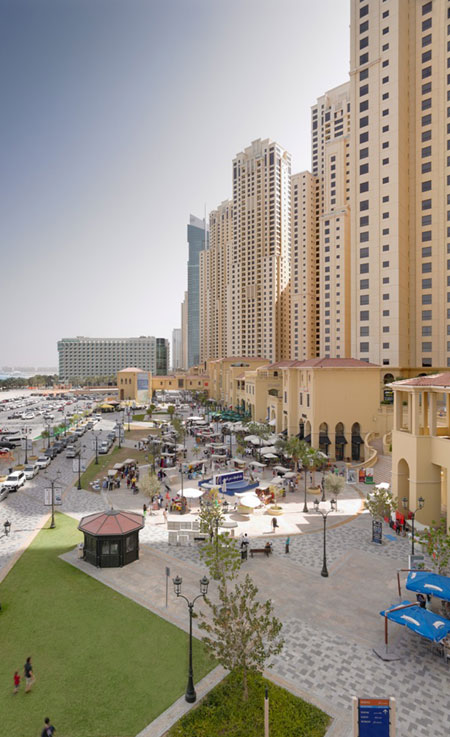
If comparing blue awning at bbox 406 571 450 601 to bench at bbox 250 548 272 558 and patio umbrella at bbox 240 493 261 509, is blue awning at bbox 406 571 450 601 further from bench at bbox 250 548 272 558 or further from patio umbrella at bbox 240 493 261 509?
patio umbrella at bbox 240 493 261 509

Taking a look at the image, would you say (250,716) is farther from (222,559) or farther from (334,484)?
(334,484)

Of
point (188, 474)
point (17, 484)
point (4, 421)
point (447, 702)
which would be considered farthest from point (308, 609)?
point (4, 421)

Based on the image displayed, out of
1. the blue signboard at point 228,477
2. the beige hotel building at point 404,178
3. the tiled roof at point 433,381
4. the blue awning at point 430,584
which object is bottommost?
the blue signboard at point 228,477

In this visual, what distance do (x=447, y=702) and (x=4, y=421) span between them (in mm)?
90352

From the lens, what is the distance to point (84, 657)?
14.7 m

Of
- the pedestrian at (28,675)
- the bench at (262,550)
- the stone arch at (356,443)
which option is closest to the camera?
the pedestrian at (28,675)

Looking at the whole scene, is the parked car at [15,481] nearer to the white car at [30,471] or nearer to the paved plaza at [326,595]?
the white car at [30,471]

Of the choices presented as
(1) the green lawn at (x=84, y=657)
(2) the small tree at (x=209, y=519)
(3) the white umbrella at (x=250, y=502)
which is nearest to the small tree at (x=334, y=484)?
(3) the white umbrella at (x=250, y=502)

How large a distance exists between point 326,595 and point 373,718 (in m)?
8.67

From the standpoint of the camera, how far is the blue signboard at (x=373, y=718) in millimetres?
10297

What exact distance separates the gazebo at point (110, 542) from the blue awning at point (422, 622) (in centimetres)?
1387

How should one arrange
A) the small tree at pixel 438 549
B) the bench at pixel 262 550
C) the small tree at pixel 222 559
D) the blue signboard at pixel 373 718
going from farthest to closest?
the bench at pixel 262 550
the small tree at pixel 438 549
the small tree at pixel 222 559
the blue signboard at pixel 373 718

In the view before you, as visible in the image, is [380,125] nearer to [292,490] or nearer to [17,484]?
[292,490]

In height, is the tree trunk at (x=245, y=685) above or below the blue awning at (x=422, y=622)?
below
